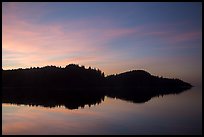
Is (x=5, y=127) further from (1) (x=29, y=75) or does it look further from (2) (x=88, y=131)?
(1) (x=29, y=75)

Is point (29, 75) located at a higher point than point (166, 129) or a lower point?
higher

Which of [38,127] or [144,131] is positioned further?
[38,127]

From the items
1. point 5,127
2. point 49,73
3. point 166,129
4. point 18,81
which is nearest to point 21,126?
point 5,127

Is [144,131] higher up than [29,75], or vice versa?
[29,75]

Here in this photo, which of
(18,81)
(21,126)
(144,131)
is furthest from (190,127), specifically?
(18,81)

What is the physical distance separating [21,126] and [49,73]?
173833 millimetres

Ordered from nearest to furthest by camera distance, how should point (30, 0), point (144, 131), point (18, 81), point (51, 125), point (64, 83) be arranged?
1. point (30, 0)
2. point (144, 131)
3. point (51, 125)
4. point (18, 81)
5. point (64, 83)

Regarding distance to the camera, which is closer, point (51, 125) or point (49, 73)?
point (51, 125)

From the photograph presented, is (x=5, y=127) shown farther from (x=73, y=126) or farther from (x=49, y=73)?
(x=49, y=73)

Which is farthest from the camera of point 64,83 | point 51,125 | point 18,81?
point 64,83

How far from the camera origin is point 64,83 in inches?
7579

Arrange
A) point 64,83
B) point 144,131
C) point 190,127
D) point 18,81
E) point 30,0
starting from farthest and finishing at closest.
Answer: point 64,83
point 18,81
point 190,127
point 144,131
point 30,0

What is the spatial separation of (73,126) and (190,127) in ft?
38.0

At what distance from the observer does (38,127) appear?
83.0ft
